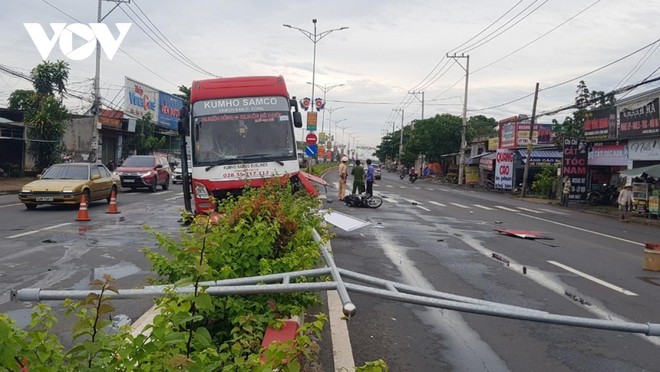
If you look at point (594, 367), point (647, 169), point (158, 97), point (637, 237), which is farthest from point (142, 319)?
point (158, 97)

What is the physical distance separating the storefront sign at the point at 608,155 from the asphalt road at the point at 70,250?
24.0 m

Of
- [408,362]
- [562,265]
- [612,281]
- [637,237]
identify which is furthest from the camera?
[637,237]

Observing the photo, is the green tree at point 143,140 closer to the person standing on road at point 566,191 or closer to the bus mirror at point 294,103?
the person standing on road at point 566,191

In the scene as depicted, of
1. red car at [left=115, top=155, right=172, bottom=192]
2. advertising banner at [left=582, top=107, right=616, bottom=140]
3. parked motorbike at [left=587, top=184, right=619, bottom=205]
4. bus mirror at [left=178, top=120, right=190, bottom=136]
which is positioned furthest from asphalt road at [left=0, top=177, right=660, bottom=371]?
parked motorbike at [left=587, top=184, right=619, bottom=205]

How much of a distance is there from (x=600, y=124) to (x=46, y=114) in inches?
1207

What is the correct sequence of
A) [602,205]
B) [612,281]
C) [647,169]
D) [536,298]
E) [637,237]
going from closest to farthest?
[536,298], [612,281], [637,237], [647,169], [602,205]

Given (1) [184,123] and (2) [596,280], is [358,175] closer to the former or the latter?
(1) [184,123]

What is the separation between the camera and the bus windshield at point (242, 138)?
42.6 feet

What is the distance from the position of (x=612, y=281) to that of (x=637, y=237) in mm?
9434

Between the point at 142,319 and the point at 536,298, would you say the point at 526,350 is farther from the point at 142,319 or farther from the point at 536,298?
the point at 142,319

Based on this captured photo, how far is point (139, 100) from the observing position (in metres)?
52.5

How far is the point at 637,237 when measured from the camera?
710 inches

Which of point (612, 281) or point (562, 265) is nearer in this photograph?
point (612, 281)

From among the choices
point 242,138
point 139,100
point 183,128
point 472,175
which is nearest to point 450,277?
point 242,138
